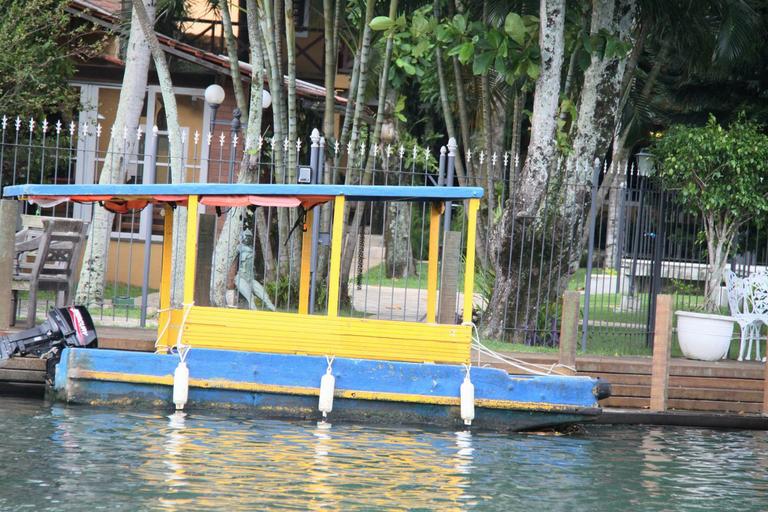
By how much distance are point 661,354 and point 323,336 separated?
331 centimetres

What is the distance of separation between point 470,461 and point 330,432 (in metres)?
1.44

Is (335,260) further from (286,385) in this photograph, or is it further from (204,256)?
(204,256)

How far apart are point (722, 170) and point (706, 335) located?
2052 mm

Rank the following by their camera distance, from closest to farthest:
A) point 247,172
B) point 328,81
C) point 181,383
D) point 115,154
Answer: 1. point 181,383
2. point 247,172
3. point 115,154
4. point 328,81

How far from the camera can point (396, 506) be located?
810 cm

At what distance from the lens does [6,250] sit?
476 inches

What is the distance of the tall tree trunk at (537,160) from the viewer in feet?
46.0

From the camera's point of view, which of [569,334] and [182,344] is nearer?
[182,344]

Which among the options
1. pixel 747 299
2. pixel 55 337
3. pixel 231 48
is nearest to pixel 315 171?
pixel 231 48

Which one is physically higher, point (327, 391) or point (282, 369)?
point (282, 369)

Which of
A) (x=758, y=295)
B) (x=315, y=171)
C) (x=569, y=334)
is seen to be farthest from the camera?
(x=315, y=171)

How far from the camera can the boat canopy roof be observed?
11156 millimetres

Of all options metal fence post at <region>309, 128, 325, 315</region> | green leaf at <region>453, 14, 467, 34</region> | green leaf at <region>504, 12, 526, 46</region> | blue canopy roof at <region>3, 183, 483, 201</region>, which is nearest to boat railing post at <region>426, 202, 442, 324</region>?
blue canopy roof at <region>3, 183, 483, 201</region>

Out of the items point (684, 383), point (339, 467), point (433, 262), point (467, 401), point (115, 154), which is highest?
point (115, 154)
